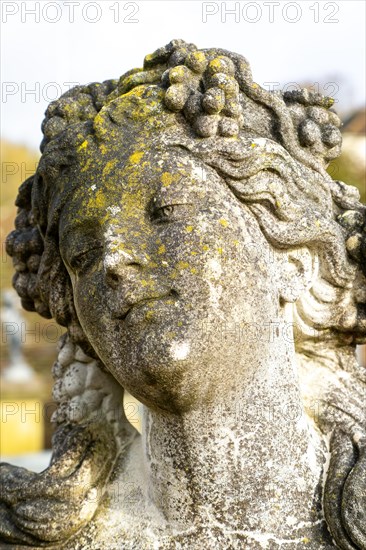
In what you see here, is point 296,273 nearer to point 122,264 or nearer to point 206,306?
point 206,306

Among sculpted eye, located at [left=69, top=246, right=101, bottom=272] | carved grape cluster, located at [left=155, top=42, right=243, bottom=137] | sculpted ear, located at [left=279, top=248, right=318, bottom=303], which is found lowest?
sculpted ear, located at [left=279, top=248, right=318, bottom=303]

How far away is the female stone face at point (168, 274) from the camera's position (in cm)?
229

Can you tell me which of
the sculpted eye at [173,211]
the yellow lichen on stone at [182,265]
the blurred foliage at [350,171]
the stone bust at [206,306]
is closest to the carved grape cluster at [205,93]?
the stone bust at [206,306]

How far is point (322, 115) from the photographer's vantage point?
8.72 feet

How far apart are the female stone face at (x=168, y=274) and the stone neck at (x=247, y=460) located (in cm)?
10

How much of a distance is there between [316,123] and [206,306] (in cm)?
75

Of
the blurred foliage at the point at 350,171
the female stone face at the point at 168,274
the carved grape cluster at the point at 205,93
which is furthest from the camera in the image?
the blurred foliage at the point at 350,171

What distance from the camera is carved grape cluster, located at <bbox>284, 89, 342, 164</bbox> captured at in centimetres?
259

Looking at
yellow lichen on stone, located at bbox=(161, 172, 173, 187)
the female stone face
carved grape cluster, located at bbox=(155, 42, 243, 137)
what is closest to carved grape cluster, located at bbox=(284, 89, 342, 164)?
carved grape cluster, located at bbox=(155, 42, 243, 137)

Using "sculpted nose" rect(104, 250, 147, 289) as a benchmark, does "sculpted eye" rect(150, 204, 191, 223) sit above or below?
above

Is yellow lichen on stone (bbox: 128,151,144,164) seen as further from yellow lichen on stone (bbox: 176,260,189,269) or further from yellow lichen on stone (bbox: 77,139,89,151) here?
yellow lichen on stone (bbox: 176,260,189,269)

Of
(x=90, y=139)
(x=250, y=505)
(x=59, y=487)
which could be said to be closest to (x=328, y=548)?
(x=250, y=505)

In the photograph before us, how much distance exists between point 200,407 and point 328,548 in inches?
21.2

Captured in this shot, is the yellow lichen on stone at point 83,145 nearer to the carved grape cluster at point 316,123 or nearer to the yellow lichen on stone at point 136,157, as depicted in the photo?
the yellow lichen on stone at point 136,157
